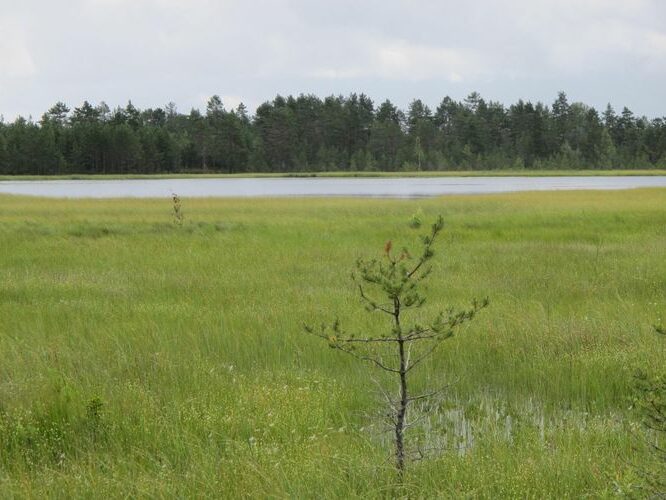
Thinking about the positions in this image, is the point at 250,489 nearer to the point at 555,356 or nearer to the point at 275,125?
the point at 555,356

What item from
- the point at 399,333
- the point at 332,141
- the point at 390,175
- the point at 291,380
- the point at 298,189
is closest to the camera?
the point at 399,333

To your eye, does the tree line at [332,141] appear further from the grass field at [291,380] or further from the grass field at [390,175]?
the grass field at [291,380]

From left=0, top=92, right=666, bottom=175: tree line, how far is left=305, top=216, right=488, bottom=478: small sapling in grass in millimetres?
117594

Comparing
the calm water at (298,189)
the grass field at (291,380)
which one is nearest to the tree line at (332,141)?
the calm water at (298,189)

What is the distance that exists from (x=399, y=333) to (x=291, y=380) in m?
3.47

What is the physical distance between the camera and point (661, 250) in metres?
17.8

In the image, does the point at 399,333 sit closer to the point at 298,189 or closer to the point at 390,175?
the point at 298,189

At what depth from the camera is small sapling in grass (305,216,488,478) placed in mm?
4504

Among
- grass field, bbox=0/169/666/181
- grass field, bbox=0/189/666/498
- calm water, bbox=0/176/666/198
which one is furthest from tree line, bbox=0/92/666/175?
grass field, bbox=0/189/666/498

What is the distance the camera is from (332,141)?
484 ft

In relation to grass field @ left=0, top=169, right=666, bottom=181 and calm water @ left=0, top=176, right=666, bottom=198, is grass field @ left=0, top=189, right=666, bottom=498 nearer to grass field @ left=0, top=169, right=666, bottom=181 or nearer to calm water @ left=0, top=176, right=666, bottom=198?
calm water @ left=0, top=176, right=666, bottom=198

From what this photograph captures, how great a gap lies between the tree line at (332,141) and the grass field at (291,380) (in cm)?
11346

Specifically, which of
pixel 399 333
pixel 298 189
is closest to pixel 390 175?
pixel 298 189

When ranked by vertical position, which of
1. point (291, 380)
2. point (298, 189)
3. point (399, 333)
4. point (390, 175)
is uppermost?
point (390, 175)
